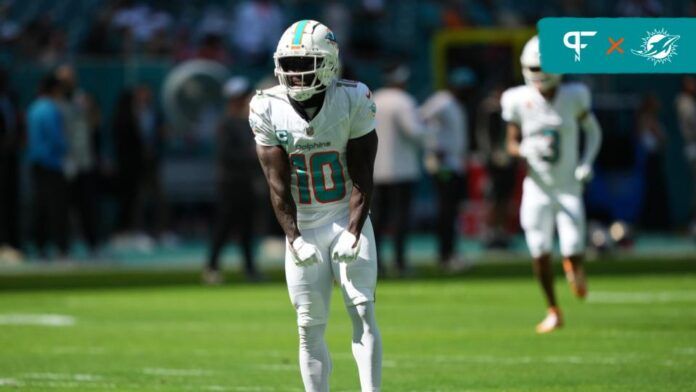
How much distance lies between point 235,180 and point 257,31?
9.00 meters

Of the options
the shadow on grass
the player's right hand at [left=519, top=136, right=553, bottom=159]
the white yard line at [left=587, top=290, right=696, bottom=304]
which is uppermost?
the player's right hand at [left=519, top=136, right=553, bottom=159]

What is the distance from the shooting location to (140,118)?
24.8m

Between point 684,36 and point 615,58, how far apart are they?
14.3 inches

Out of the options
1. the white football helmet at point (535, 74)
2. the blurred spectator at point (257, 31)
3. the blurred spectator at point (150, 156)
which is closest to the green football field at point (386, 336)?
the white football helmet at point (535, 74)

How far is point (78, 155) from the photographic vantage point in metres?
22.3

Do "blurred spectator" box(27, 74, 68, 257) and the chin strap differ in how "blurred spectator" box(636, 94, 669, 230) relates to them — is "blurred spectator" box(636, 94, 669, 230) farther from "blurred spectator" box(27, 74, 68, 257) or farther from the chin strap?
the chin strap

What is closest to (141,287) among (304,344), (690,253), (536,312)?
(536,312)

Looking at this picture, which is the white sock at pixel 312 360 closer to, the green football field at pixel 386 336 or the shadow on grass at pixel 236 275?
the green football field at pixel 386 336

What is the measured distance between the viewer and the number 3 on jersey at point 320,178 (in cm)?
842

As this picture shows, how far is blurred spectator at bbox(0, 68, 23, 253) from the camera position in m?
22.0

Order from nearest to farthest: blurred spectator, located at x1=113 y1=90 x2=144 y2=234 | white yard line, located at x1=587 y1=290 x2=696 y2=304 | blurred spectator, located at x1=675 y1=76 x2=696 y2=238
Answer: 1. white yard line, located at x1=587 y1=290 x2=696 y2=304
2. blurred spectator, located at x1=113 y1=90 x2=144 y2=234
3. blurred spectator, located at x1=675 y1=76 x2=696 y2=238

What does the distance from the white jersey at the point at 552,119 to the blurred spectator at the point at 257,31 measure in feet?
46.0

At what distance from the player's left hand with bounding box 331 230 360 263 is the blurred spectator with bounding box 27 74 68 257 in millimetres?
13110

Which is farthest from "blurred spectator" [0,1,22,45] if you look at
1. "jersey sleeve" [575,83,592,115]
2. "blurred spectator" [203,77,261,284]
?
"jersey sleeve" [575,83,592,115]
